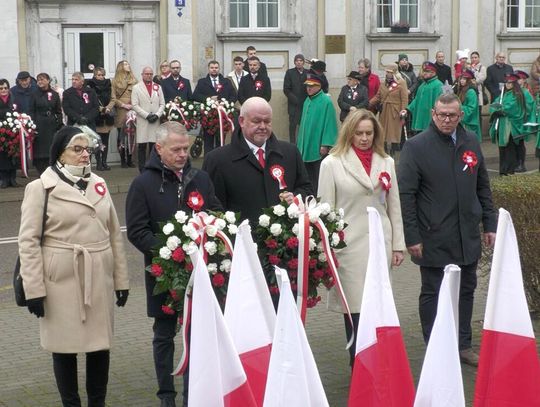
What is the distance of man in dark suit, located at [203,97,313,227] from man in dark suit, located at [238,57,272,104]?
14007mm

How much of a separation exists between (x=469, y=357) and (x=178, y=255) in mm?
2455

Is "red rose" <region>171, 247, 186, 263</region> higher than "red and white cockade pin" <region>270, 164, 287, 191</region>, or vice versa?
"red and white cockade pin" <region>270, 164, 287, 191</region>

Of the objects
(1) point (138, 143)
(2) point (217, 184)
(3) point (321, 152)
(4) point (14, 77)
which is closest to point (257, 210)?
(2) point (217, 184)

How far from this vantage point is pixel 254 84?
21891mm

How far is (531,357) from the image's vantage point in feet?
19.0

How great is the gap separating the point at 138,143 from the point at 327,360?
477 inches

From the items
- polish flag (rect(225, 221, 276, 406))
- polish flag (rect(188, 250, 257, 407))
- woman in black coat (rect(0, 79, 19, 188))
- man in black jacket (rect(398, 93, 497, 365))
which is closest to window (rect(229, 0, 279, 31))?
woman in black coat (rect(0, 79, 19, 188))

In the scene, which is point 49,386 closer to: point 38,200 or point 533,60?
point 38,200

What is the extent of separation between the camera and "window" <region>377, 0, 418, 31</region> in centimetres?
2509

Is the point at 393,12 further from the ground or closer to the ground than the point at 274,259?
further from the ground

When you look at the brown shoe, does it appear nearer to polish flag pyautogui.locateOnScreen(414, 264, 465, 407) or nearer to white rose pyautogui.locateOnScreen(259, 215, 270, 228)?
white rose pyautogui.locateOnScreen(259, 215, 270, 228)

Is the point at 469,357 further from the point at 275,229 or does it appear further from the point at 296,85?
the point at 296,85

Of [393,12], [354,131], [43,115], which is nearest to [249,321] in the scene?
[354,131]

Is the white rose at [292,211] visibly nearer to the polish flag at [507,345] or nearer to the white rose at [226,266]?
the white rose at [226,266]
